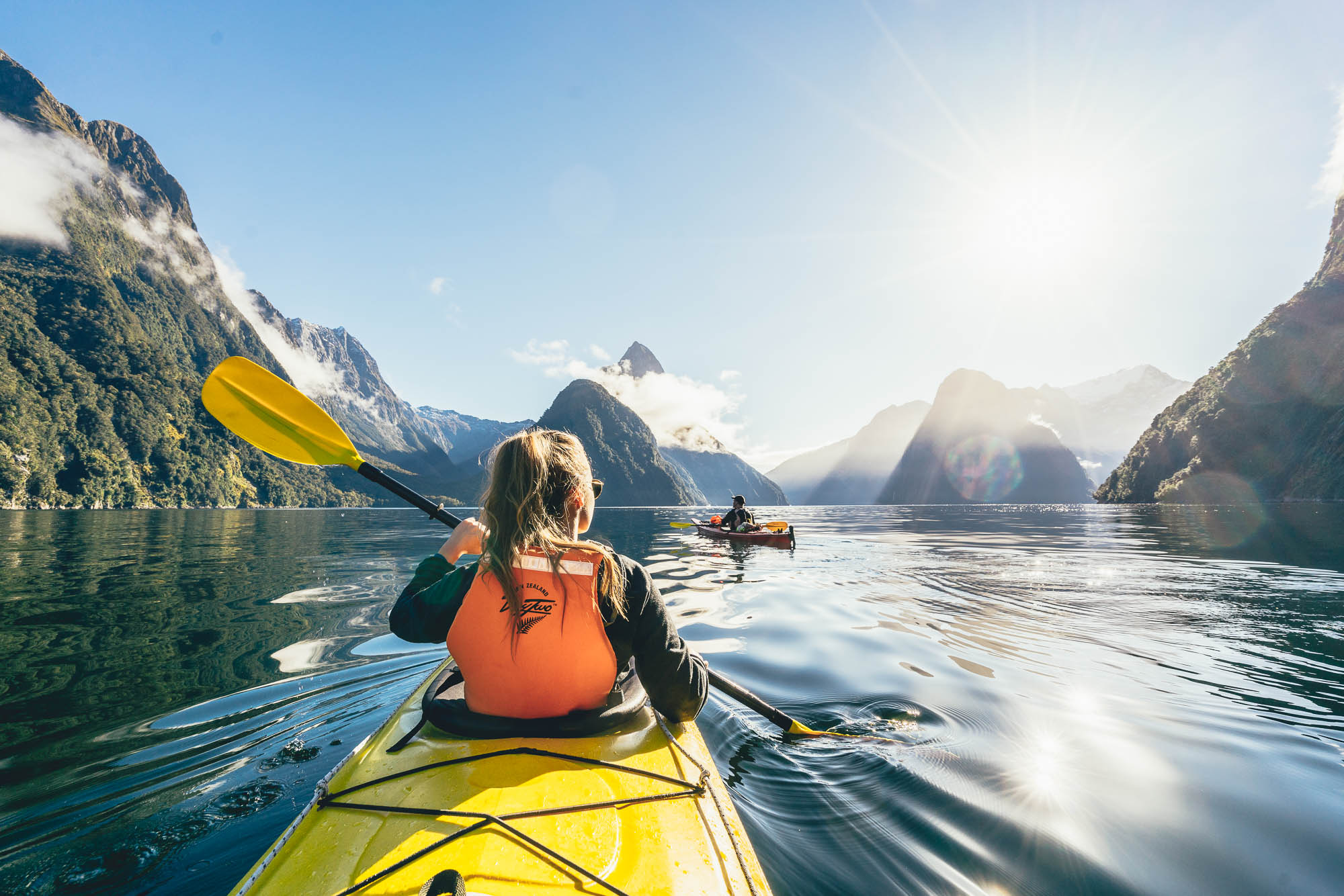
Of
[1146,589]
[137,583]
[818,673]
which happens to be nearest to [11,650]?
[137,583]

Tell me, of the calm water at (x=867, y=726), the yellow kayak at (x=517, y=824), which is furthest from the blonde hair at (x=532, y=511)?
the calm water at (x=867, y=726)

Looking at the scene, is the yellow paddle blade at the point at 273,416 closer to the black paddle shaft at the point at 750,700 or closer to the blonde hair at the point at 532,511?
the blonde hair at the point at 532,511

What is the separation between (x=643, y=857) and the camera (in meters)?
1.96

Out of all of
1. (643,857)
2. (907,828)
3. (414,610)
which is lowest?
(907,828)

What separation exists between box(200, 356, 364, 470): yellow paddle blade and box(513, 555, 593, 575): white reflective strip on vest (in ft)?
11.8

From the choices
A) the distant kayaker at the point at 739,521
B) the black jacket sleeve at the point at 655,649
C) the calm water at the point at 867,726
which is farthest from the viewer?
the distant kayaker at the point at 739,521

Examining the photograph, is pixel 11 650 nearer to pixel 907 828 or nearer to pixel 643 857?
→ pixel 643 857

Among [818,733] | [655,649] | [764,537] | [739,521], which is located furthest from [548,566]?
[739,521]

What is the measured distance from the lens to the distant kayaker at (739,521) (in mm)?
21438

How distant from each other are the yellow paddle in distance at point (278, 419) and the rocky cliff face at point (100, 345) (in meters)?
107

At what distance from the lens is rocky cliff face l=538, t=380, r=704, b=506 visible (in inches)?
6914

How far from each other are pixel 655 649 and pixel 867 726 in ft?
10.9

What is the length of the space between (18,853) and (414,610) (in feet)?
9.61

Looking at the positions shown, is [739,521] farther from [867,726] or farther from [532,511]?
[532,511]
